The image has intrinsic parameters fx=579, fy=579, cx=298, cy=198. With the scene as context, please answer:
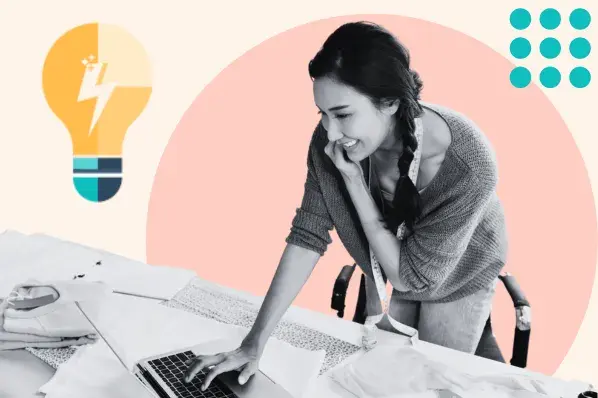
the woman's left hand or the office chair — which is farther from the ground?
the woman's left hand

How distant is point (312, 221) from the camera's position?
1571 mm

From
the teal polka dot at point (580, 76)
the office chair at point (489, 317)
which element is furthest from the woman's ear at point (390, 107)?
the teal polka dot at point (580, 76)

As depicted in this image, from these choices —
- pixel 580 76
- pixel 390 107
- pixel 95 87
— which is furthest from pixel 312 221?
pixel 95 87

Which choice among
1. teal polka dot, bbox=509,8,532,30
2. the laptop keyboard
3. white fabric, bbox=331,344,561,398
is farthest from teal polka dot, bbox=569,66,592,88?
the laptop keyboard

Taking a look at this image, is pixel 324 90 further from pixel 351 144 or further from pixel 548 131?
pixel 548 131

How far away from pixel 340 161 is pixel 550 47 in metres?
1.16

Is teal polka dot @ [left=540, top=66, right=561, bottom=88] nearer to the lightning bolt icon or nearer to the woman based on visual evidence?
the woman

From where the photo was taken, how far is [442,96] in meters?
2.36

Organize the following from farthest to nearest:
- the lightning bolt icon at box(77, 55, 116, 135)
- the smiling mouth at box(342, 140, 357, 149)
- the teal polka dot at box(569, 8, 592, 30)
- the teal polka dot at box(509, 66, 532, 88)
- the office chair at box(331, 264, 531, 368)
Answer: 1. the lightning bolt icon at box(77, 55, 116, 135)
2. the teal polka dot at box(509, 66, 532, 88)
3. the teal polka dot at box(569, 8, 592, 30)
4. the office chair at box(331, 264, 531, 368)
5. the smiling mouth at box(342, 140, 357, 149)

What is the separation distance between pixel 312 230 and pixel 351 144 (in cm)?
29

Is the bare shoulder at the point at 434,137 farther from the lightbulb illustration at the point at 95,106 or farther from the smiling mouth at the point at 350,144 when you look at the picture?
the lightbulb illustration at the point at 95,106

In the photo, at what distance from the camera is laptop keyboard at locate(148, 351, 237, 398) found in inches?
45.9

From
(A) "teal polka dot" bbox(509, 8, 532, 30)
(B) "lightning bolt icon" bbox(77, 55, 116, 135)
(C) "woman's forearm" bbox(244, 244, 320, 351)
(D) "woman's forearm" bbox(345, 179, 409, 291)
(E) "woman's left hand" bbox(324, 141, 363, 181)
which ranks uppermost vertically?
(A) "teal polka dot" bbox(509, 8, 532, 30)

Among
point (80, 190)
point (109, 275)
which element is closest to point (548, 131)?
point (109, 275)
